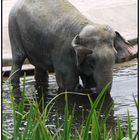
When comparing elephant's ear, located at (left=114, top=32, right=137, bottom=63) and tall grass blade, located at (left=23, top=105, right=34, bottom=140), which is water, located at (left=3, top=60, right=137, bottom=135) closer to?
elephant's ear, located at (left=114, top=32, right=137, bottom=63)

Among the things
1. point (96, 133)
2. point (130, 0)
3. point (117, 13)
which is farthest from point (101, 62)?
point (130, 0)

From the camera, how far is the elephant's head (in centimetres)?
795

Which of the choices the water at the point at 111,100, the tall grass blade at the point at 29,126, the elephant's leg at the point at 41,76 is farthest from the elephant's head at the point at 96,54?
the tall grass blade at the point at 29,126

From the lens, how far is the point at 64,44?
8453mm

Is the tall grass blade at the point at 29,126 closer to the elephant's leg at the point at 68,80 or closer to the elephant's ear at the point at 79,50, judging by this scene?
the elephant's ear at the point at 79,50

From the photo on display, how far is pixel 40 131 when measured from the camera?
12.2 ft

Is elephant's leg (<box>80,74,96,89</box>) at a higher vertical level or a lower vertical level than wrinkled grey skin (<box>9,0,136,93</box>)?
lower

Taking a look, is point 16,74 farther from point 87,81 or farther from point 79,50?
point 79,50

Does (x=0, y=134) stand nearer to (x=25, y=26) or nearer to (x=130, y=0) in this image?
(x=25, y=26)

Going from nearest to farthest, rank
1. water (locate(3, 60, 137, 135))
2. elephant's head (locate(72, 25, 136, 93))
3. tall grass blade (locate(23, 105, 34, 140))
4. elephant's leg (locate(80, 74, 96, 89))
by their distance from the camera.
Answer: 1. tall grass blade (locate(23, 105, 34, 140))
2. water (locate(3, 60, 137, 135))
3. elephant's head (locate(72, 25, 136, 93))
4. elephant's leg (locate(80, 74, 96, 89))

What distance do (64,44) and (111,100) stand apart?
91 centimetres

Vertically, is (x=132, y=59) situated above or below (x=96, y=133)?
below

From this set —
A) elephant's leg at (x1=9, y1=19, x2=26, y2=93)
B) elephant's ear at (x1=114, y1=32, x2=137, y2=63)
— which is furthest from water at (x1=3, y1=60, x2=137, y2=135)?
elephant's ear at (x1=114, y1=32, x2=137, y2=63)

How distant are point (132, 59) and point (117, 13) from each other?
10.3 feet
